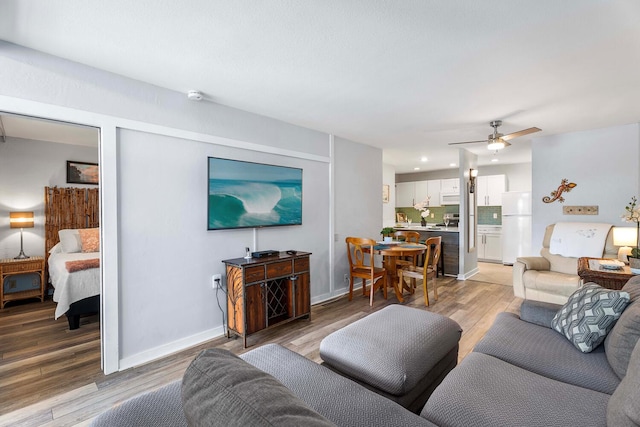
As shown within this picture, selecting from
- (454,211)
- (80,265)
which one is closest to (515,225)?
(454,211)

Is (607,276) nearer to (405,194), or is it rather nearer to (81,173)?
(405,194)

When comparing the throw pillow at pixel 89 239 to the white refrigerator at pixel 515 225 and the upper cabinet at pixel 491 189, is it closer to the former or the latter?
the upper cabinet at pixel 491 189

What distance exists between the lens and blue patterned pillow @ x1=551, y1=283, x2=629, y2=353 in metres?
1.65

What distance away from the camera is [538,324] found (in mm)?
2127

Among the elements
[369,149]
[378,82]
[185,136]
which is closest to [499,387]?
[378,82]

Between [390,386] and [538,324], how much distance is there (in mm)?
1318

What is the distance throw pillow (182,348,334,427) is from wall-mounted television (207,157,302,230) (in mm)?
2298

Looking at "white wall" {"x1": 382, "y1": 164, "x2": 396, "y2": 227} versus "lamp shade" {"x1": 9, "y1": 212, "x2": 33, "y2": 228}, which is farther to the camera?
"white wall" {"x1": 382, "y1": 164, "x2": 396, "y2": 227}

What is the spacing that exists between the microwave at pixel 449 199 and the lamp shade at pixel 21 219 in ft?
25.9

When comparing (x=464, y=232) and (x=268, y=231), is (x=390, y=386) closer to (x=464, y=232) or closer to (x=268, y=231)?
(x=268, y=231)

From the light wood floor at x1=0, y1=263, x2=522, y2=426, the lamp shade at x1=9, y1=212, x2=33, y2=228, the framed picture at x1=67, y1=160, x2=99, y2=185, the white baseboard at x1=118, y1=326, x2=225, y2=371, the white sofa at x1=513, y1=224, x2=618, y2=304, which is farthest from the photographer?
the framed picture at x1=67, y1=160, x2=99, y2=185

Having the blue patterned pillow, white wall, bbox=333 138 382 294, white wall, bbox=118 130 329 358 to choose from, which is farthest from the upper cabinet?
white wall, bbox=118 130 329 358

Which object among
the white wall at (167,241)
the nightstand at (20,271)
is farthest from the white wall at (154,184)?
the nightstand at (20,271)

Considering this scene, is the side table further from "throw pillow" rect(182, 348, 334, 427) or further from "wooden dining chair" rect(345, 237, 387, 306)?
"throw pillow" rect(182, 348, 334, 427)
